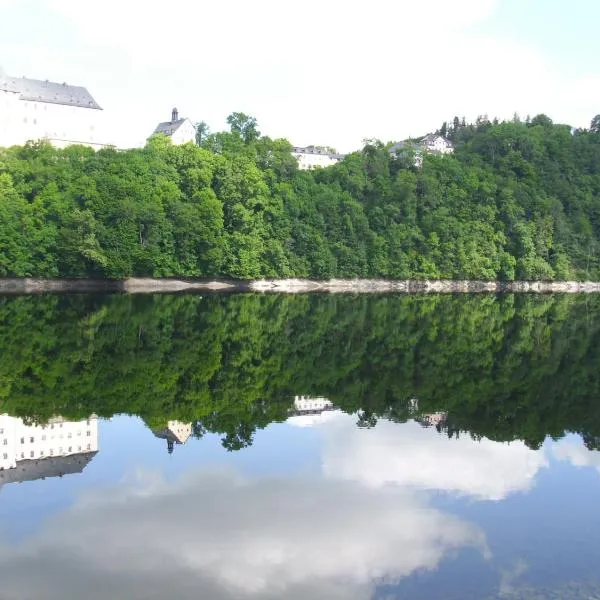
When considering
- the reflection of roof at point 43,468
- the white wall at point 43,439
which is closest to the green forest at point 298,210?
the white wall at point 43,439

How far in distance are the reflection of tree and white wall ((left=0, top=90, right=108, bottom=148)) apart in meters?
85.6

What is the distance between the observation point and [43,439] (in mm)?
15727

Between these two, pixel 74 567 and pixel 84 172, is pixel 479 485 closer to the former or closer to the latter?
pixel 74 567

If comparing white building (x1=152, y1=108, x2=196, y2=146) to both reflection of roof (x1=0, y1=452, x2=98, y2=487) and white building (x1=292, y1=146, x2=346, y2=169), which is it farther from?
reflection of roof (x1=0, y1=452, x2=98, y2=487)

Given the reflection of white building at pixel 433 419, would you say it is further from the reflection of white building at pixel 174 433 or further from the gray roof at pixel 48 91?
the gray roof at pixel 48 91

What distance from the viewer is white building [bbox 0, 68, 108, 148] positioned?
121 metres

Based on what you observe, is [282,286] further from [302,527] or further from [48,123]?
[302,527]

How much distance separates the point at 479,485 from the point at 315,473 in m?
3.27

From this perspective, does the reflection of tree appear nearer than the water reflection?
No

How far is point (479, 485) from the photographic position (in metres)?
14.5

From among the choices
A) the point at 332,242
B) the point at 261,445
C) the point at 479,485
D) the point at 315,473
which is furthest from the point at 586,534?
the point at 332,242

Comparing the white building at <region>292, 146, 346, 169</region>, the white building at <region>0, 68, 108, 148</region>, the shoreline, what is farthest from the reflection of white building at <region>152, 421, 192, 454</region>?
the white building at <region>292, 146, 346, 169</region>

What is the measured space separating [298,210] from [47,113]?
57662mm

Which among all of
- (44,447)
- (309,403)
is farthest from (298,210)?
(44,447)
